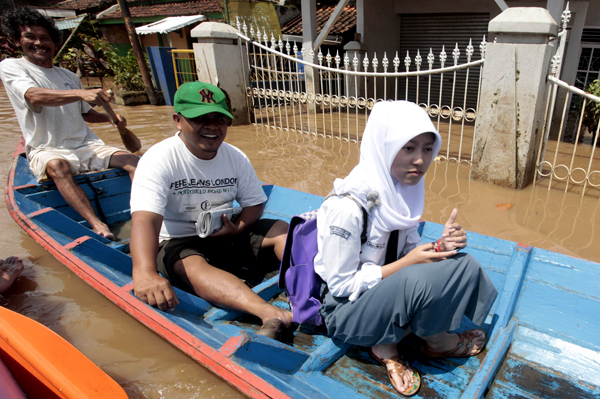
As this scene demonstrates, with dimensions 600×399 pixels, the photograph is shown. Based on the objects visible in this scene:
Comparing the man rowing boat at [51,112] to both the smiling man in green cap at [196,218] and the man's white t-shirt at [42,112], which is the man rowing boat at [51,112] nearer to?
the man's white t-shirt at [42,112]

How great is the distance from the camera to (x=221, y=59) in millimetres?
7250

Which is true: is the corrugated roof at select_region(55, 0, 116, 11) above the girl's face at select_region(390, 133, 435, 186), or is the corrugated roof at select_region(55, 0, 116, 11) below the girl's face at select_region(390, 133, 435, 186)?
above

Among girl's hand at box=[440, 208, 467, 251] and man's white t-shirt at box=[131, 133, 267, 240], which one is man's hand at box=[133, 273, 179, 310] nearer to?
man's white t-shirt at box=[131, 133, 267, 240]

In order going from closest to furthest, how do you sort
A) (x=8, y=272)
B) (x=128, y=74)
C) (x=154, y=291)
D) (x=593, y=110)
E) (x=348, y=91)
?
(x=154, y=291) < (x=8, y=272) < (x=593, y=110) < (x=348, y=91) < (x=128, y=74)

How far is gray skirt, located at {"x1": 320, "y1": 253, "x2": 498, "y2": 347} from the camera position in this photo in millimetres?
1427

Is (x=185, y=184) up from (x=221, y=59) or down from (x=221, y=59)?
down

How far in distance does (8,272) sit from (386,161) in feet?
8.81

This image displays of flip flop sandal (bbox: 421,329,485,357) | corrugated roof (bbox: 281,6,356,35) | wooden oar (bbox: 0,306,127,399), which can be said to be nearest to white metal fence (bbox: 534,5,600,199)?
flip flop sandal (bbox: 421,329,485,357)

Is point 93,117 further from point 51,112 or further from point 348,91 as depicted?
point 348,91

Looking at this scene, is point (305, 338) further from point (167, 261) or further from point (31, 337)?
point (31, 337)

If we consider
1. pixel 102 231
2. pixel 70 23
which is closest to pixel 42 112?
pixel 102 231

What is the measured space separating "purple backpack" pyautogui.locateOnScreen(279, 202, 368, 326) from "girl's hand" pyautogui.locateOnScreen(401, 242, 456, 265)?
0.43m

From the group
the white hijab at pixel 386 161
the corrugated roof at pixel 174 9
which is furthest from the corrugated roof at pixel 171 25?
the white hijab at pixel 386 161

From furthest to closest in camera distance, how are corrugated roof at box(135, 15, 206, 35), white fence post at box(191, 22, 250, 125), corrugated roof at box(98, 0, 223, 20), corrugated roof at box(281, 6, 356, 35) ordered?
corrugated roof at box(98, 0, 223, 20)
corrugated roof at box(135, 15, 206, 35)
corrugated roof at box(281, 6, 356, 35)
white fence post at box(191, 22, 250, 125)
